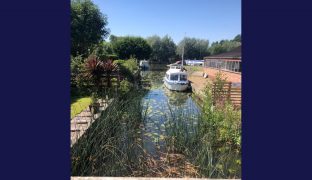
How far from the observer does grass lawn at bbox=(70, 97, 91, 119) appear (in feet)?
25.5

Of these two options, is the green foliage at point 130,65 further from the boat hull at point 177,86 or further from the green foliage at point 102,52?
the boat hull at point 177,86

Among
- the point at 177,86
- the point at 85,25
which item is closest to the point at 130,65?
the point at 177,86

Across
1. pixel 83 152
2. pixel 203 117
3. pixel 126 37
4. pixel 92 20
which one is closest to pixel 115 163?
pixel 83 152

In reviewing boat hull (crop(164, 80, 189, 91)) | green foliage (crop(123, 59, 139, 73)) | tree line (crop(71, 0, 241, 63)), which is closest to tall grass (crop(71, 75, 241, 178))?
tree line (crop(71, 0, 241, 63))

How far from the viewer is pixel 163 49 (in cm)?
A: 5256

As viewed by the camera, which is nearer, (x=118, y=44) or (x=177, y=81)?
(x=177, y=81)

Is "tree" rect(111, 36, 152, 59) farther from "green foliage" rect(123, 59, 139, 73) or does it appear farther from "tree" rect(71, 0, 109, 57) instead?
"green foliage" rect(123, 59, 139, 73)

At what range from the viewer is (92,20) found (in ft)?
86.2

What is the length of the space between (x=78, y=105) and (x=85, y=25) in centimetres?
1812

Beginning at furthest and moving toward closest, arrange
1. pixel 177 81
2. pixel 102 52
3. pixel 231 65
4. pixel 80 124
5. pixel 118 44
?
pixel 118 44, pixel 102 52, pixel 177 81, pixel 231 65, pixel 80 124

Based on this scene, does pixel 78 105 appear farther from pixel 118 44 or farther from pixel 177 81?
pixel 118 44

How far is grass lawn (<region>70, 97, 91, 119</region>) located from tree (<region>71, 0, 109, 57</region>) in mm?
15014

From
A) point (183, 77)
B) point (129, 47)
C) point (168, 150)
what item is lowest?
point (168, 150)

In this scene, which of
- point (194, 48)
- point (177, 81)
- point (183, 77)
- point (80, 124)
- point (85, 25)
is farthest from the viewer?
point (194, 48)
